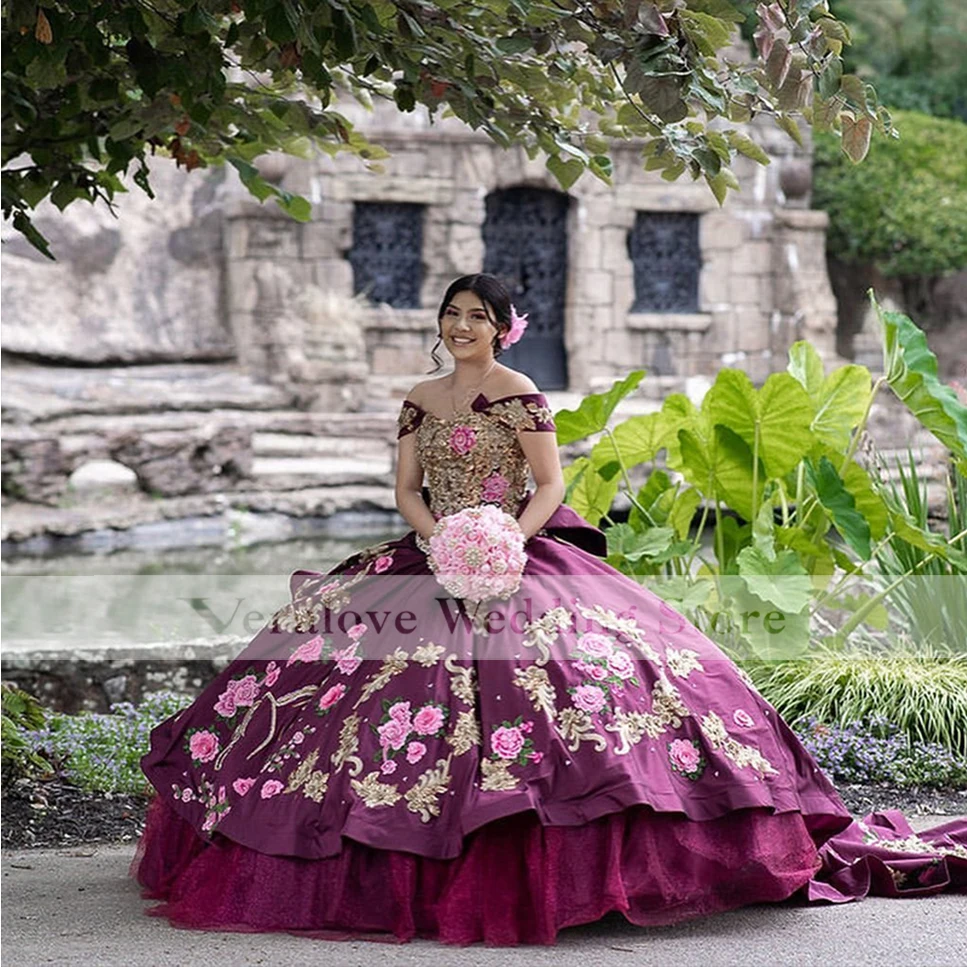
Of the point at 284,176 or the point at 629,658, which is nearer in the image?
the point at 629,658

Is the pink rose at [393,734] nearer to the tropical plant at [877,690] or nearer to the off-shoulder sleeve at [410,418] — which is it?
the off-shoulder sleeve at [410,418]

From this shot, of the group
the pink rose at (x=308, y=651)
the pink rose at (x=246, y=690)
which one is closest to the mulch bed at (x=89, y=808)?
the pink rose at (x=246, y=690)

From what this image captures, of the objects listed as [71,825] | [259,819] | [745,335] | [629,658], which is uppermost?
[745,335]

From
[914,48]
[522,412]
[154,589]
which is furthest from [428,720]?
[914,48]

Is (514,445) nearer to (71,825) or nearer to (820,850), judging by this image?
(820,850)

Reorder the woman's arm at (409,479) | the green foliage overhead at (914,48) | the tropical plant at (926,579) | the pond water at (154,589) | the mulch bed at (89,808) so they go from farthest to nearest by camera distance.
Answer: the green foliage overhead at (914,48)
the pond water at (154,589)
the tropical plant at (926,579)
the mulch bed at (89,808)
the woman's arm at (409,479)

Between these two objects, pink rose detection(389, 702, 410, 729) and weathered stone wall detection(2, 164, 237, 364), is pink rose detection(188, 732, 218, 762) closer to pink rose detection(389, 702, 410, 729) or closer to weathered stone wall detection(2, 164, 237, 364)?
pink rose detection(389, 702, 410, 729)

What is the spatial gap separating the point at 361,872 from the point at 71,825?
1758mm

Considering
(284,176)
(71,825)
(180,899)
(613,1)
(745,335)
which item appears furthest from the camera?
(745,335)

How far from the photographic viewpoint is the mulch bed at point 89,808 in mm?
4895

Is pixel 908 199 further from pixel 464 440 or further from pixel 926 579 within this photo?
pixel 464 440

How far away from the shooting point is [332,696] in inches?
151

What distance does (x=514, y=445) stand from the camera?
13.6 feet

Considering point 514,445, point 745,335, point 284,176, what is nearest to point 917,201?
point 745,335
